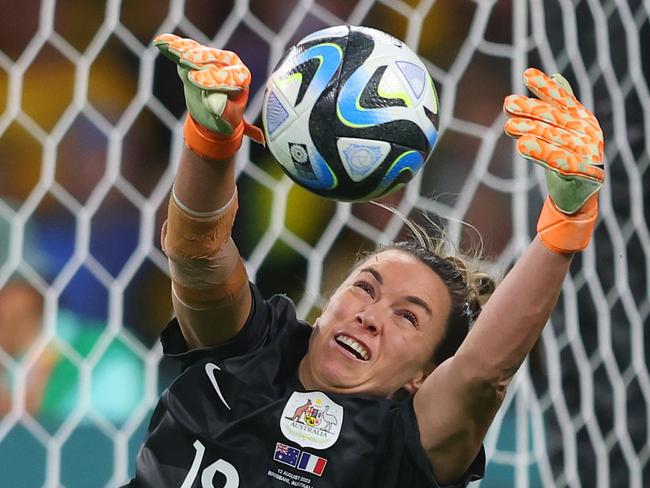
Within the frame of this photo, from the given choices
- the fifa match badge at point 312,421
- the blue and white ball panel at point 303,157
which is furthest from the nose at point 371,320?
the blue and white ball panel at point 303,157

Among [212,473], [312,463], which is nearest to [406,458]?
[312,463]

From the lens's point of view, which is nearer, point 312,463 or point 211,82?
point 211,82

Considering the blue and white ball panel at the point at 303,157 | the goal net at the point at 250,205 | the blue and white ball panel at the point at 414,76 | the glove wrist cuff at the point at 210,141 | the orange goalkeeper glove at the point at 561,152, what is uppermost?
the orange goalkeeper glove at the point at 561,152

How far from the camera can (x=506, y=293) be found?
126cm

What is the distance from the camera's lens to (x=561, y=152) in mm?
1194

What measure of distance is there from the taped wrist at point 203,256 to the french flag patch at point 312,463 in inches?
9.2

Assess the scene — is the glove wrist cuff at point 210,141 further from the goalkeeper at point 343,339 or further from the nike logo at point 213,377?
the nike logo at point 213,377

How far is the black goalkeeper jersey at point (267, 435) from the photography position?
1.38 m

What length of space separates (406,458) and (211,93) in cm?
51

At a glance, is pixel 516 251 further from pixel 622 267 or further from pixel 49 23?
pixel 49 23

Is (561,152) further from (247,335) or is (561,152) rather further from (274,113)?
(247,335)

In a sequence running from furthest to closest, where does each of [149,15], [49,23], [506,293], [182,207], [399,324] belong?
[149,15] < [49,23] < [399,324] < [182,207] < [506,293]

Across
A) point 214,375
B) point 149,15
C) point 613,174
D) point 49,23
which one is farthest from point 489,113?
point 214,375

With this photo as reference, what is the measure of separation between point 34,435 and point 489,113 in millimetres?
1159
